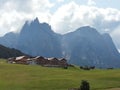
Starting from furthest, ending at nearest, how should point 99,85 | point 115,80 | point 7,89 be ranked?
point 115,80 < point 99,85 < point 7,89

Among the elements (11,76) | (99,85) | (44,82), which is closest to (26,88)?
(44,82)

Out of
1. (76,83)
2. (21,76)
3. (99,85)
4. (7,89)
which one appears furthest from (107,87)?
(21,76)

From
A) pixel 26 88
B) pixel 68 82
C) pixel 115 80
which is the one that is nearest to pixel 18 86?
pixel 26 88

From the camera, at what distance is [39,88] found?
83.2m

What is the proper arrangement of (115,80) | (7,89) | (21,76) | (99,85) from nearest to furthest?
(7,89), (99,85), (115,80), (21,76)

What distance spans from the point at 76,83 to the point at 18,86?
13.6 metres

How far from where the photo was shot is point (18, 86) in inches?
3376

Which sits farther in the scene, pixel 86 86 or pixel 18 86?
pixel 18 86

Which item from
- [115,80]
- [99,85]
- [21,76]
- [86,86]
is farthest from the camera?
[21,76]

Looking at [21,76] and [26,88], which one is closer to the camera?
[26,88]

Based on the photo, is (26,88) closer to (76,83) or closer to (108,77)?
(76,83)

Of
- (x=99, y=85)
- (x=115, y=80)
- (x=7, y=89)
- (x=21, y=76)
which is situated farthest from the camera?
(x=21, y=76)

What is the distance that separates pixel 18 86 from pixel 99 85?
706 inches

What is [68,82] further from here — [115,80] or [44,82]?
[115,80]
